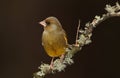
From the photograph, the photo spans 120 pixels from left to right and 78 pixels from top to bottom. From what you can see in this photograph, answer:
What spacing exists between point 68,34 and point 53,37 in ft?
2.56

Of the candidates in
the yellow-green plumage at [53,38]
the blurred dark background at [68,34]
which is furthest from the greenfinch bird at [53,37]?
the blurred dark background at [68,34]

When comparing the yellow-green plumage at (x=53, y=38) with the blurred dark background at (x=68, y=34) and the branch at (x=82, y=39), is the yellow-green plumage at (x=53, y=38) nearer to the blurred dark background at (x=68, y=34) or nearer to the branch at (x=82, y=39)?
the branch at (x=82, y=39)

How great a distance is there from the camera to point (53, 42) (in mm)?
605

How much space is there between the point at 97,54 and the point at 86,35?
78 centimetres

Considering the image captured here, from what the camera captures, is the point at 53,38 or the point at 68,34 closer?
the point at 53,38

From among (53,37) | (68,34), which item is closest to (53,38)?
(53,37)

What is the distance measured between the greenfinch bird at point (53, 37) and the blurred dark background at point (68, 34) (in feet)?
2.45

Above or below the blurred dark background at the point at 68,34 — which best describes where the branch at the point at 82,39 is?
below

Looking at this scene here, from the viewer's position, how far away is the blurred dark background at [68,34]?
4.59 feet

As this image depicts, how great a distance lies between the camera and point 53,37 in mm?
613

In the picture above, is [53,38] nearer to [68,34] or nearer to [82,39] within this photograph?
[82,39]

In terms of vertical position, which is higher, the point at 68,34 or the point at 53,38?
the point at 68,34

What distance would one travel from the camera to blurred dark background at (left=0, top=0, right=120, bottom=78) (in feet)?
4.59

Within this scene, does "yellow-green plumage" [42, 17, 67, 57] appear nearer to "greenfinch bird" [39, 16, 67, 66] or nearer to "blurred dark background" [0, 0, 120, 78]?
"greenfinch bird" [39, 16, 67, 66]
